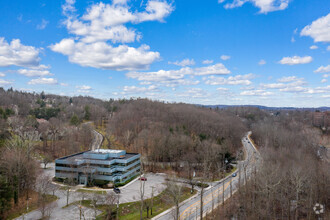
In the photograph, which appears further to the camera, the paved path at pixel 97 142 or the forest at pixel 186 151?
the paved path at pixel 97 142

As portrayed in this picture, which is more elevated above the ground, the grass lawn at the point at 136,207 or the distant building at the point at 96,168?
the distant building at the point at 96,168

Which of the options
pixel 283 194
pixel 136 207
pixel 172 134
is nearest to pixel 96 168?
pixel 136 207

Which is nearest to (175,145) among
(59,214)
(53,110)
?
(59,214)

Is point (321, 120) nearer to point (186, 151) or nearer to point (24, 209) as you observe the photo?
point (186, 151)

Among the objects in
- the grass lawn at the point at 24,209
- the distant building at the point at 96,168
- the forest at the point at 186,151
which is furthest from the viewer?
the distant building at the point at 96,168

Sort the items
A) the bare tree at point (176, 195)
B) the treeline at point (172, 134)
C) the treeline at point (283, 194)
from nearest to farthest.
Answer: the bare tree at point (176, 195) < the treeline at point (283, 194) < the treeline at point (172, 134)

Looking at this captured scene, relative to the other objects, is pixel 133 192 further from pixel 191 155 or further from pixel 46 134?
pixel 46 134

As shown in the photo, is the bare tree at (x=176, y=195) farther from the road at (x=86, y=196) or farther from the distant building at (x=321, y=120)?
the distant building at (x=321, y=120)

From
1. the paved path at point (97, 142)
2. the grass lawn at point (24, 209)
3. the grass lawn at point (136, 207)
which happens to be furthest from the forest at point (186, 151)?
the grass lawn at point (136, 207)
